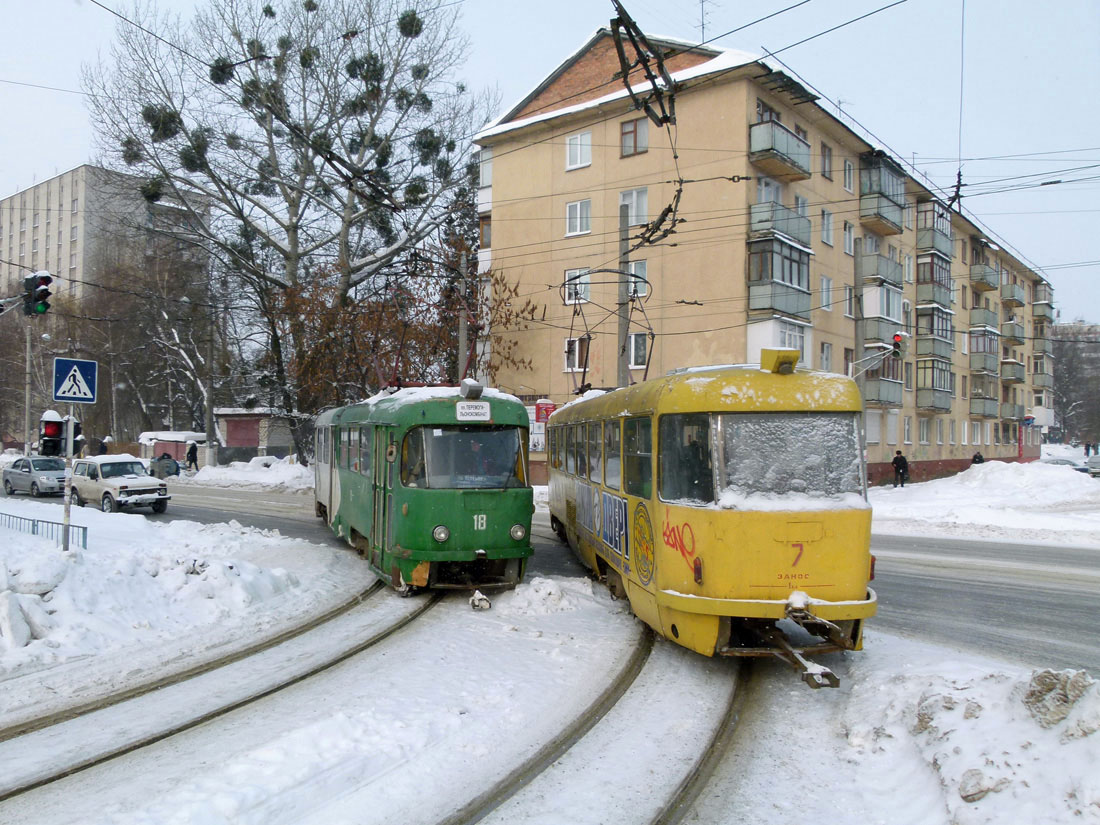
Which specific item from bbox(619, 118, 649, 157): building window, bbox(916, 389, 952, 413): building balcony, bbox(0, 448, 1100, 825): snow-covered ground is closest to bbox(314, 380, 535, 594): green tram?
bbox(0, 448, 1100, 825): snow-covered ground

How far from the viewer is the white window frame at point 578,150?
30844 mm

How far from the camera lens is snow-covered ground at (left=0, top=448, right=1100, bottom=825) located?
437cm

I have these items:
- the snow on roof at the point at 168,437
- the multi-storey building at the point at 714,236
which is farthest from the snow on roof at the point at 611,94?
the snow on roof at the point at 168,437

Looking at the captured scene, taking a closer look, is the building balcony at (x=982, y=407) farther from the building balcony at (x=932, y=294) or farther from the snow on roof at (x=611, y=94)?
the snow on roof at (x=611, y=94)

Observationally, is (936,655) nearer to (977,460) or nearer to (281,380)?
(281,380)

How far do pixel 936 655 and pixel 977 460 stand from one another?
119ft

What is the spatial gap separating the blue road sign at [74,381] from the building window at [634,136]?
74.7 ft

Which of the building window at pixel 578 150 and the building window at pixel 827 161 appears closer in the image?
the building window at pixel 578 150

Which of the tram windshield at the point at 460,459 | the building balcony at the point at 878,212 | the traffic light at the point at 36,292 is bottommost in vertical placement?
the tram windshield at the point at 460,459

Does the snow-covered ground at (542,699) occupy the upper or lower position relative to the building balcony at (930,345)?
lower

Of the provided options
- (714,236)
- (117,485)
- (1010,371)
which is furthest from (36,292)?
(1010,371)

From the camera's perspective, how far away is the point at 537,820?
436 cm

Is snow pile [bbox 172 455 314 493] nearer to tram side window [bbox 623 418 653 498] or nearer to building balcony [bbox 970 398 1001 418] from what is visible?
tram side window [bbox 623 418 653 498]

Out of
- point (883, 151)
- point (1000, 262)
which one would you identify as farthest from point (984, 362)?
point (883, 151)
